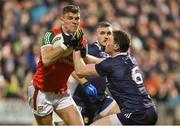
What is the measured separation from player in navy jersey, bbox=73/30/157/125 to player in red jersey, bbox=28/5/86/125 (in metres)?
0.58

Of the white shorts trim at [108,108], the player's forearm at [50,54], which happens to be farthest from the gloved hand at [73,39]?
the white shorts trim at [108,108]

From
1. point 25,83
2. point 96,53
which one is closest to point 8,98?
point 25,83

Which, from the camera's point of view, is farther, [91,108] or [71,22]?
[91,108]

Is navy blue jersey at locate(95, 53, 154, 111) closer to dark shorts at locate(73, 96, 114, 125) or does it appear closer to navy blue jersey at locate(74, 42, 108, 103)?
navy blue jersey at locate(74, 42, 108, 103)

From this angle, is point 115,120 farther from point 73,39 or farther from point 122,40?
point 73,39

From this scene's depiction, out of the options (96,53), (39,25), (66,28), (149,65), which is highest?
(66,28)

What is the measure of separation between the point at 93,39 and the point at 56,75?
25.7 ft

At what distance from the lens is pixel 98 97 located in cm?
1140

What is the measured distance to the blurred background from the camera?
1621cm

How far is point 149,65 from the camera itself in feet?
60.6

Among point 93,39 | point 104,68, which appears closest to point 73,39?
point 104,68

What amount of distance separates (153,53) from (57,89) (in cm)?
922

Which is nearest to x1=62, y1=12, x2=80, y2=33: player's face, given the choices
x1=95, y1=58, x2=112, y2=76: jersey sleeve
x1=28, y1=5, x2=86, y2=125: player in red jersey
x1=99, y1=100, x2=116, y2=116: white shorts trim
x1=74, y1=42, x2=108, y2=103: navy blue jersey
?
x1=28, y1=5, x2=86, y2=125: player in red jersey

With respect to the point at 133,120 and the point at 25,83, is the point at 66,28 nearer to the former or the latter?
the point at 133,120
